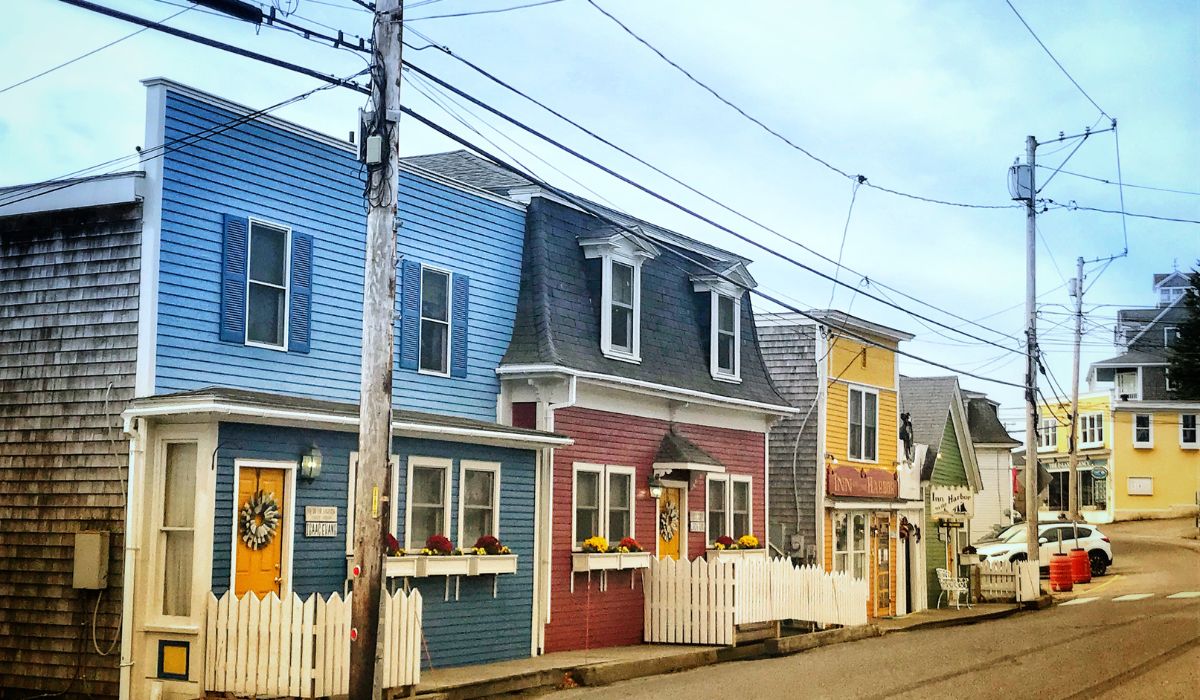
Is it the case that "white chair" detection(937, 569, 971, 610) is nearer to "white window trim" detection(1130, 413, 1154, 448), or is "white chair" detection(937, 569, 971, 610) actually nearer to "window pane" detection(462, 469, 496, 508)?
"window pane" detection(462, 469, 496, 508)

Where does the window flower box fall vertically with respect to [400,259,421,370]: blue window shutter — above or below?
below

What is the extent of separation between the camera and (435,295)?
19.3 m

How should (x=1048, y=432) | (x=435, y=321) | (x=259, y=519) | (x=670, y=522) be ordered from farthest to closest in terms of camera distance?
(x=1048, y=432) < (x=670, y=522) < (x=435, y=321) < (x=259, y=519)

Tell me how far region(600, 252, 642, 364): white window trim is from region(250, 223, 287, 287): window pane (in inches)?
255

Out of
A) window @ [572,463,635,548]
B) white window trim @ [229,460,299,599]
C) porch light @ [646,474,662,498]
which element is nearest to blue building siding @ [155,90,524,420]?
white window trim @ [229,460,299,599]

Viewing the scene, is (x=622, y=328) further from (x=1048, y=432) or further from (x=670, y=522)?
(x=1048, y=432)

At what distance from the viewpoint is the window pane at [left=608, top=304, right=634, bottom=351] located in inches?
878

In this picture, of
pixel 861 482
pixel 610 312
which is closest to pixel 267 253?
pixel 610 312

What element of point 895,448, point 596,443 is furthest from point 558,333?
point 895,448

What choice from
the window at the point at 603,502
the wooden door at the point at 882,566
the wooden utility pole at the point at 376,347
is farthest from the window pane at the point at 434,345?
the wooden door at the point at 882,566

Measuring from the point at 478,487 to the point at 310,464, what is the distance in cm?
374

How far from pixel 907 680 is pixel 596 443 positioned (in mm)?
6445

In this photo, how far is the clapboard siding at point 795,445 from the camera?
29328mm

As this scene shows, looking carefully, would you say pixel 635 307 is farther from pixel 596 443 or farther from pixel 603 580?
pixel 603 580
